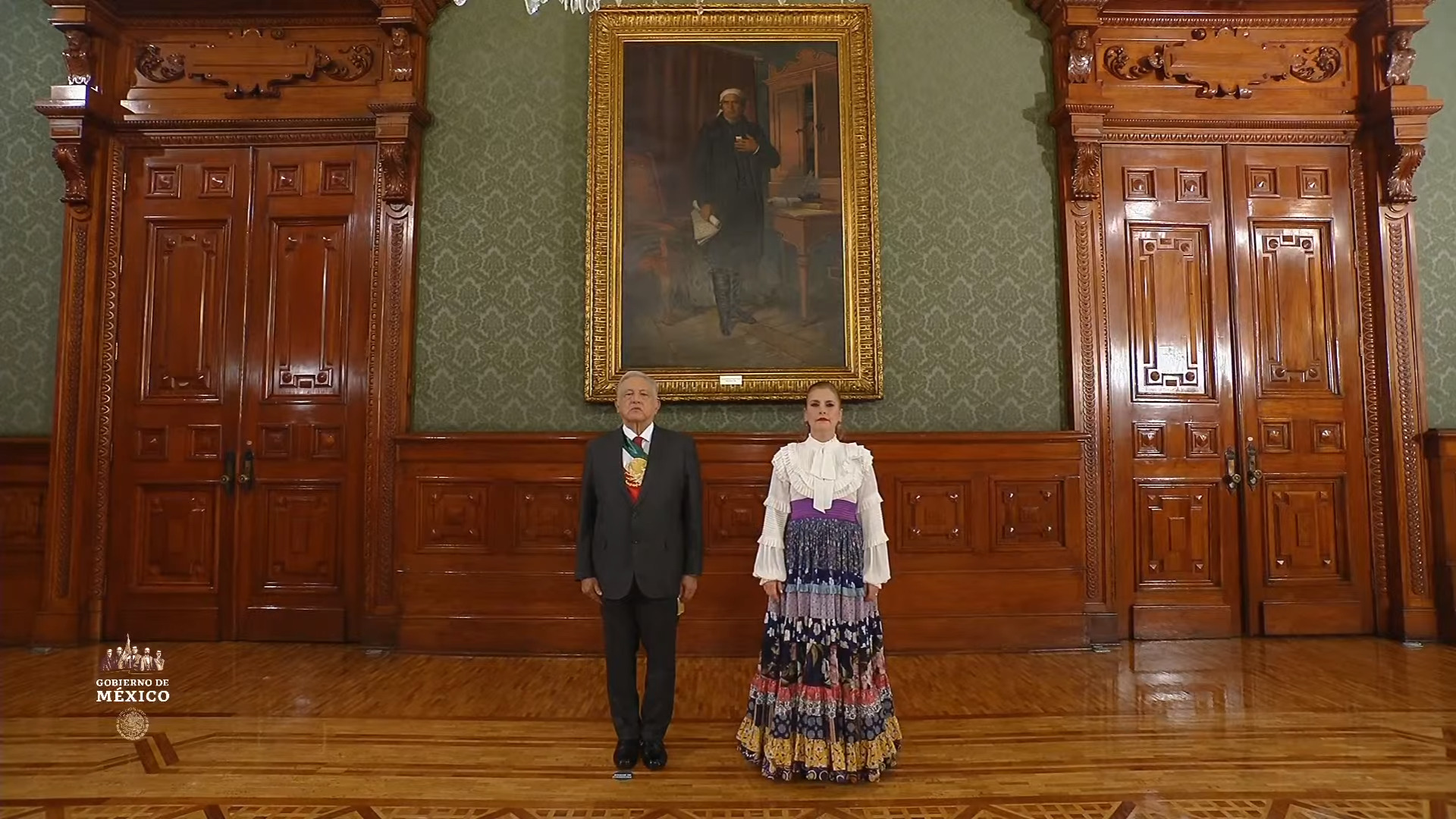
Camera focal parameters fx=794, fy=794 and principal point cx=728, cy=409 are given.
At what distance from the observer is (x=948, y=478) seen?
15.2ft

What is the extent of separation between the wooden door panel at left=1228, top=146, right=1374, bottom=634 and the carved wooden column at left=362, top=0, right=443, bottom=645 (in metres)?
5.33

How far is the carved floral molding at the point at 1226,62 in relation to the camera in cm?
523

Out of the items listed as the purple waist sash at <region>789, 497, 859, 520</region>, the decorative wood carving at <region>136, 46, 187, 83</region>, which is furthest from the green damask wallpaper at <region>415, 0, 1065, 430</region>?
the purple waist sash at <region>789, 497, 859, 520</region>

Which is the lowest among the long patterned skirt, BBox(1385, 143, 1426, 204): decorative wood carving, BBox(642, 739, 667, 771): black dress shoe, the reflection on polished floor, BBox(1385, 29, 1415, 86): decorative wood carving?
the reflection on polished floor

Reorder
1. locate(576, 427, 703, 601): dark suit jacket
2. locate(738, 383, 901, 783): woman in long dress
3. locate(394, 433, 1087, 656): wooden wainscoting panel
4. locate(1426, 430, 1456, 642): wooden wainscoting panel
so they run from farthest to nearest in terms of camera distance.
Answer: locate(1426, 430, 1456, 642): wooden wainscoting panel → locate(394, 433, 1087, 656): wooden wainscoting panel → locate(576, 427, 703, 601): dark suit jacket → locate(738, 383, 901, 783): woman in long dress

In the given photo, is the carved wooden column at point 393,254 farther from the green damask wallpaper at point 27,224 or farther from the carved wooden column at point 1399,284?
the carved wooden column at point 1399,284

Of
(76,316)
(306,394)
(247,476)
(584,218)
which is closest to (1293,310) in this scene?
(584,218)

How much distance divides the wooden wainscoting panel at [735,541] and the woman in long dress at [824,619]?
1.74 m

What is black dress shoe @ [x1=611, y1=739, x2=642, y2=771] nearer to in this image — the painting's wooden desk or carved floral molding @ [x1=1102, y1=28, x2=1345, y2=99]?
the painting's wooden desk

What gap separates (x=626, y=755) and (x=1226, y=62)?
5628 mm

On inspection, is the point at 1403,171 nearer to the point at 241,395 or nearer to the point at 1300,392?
the point at 1300,392

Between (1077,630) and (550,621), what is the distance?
3034 millimetres

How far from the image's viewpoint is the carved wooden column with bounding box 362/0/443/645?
193 inches

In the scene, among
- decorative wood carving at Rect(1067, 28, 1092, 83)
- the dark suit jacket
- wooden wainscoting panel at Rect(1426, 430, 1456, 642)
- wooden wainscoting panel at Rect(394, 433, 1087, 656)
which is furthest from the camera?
decorative wood carving at Rect(1067, 28, 1092, 83)
